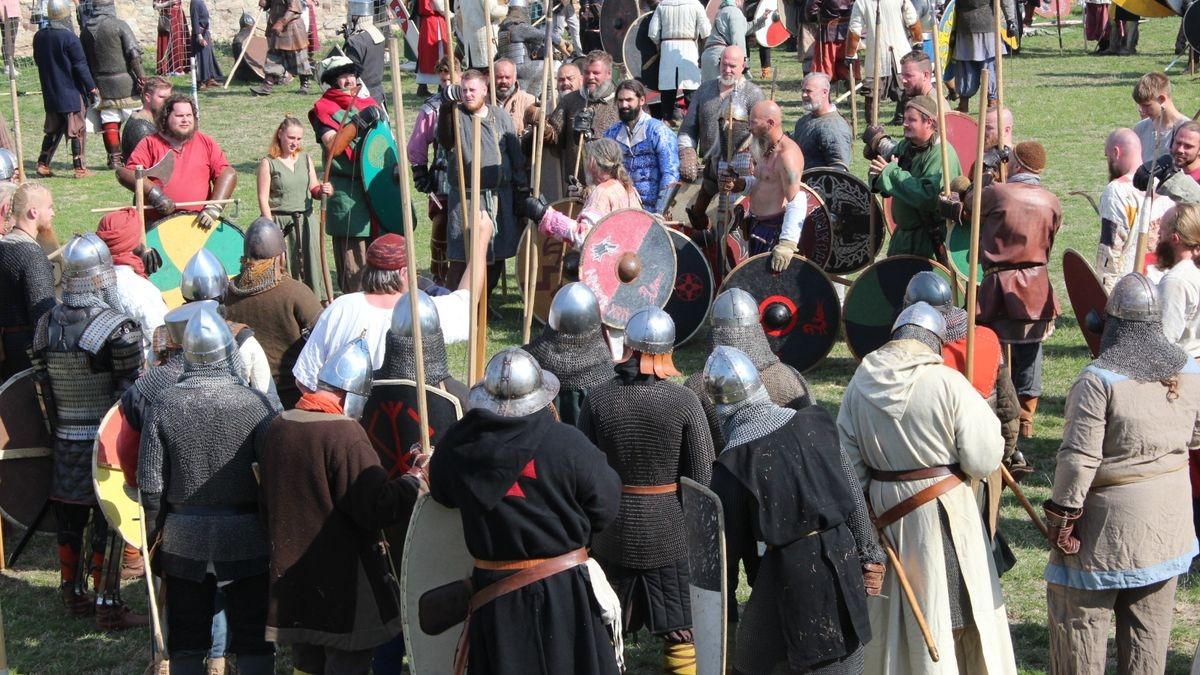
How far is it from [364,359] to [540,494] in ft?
2.83

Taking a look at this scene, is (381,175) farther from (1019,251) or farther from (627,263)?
(1019,251)

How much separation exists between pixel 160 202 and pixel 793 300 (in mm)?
3606

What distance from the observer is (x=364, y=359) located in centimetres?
457

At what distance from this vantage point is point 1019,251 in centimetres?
720

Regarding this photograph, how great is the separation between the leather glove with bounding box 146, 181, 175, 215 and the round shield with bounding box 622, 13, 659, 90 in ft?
23.8

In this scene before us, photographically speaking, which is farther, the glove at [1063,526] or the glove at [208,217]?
the glove at [208,217]

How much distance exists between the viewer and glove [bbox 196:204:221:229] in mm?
8250

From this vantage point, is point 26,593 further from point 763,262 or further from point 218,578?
point 763,262

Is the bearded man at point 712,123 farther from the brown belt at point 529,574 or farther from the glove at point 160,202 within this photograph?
the brown belt at point 529,574

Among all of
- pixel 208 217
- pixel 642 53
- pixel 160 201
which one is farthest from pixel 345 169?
pixel 642 53

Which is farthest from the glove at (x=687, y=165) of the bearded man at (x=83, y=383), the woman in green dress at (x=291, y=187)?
the bearded man at (x=83, y=383)

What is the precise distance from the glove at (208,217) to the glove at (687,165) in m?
2.95

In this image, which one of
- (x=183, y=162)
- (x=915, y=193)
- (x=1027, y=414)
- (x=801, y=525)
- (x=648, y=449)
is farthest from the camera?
(x=183, y=162)

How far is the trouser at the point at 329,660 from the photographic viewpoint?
4711 millimetres
